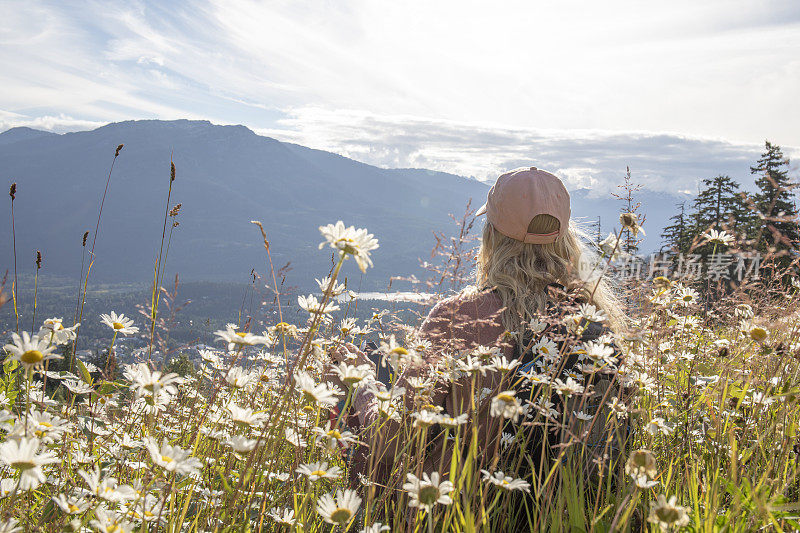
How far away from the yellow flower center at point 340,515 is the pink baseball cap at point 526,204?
5.43 ft

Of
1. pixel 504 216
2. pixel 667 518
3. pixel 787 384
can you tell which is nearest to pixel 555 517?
pixel 667 518

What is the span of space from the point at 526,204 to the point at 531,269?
0.31 meters

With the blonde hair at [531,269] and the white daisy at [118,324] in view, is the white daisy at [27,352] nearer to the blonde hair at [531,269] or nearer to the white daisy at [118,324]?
the white daisy at [118,324]

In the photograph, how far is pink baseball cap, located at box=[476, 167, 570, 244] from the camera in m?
2.54

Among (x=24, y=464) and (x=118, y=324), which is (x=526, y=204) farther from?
(x=24, y=464)

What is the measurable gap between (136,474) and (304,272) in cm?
19422

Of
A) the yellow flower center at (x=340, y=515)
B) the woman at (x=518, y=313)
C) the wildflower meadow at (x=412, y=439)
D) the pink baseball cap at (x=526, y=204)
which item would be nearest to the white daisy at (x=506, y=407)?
the wildflower meadow at (x=412, y=439)

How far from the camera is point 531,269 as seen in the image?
252 centimetres

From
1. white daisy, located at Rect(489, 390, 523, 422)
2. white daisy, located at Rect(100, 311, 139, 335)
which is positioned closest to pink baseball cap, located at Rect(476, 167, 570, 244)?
white daisy, located at Rect(489, 390, 523, 422)

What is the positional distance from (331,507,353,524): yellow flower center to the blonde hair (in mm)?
1293

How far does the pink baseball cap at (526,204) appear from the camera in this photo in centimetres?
254

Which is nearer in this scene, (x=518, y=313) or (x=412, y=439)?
(x=412, y=439)

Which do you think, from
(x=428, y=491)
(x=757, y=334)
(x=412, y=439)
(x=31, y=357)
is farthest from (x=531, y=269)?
(x=31, y=357)

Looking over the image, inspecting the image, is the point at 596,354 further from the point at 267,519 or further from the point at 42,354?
the point at 42,354
